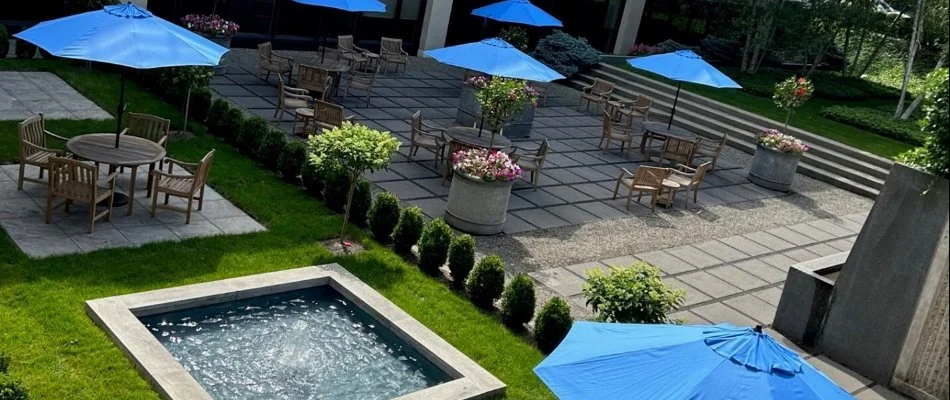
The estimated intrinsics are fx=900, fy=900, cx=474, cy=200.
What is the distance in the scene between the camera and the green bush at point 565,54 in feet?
82.4

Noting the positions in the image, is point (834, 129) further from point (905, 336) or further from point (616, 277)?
point (616, 277)

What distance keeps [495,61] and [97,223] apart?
732 centimetres

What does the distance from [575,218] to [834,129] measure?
12.1 meters

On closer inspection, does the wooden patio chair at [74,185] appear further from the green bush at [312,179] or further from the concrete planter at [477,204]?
the concrete planter at [477,204]

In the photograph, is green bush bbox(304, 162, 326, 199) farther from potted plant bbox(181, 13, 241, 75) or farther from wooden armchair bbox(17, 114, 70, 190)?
potted plant bbox(181, 13, 241, 75)

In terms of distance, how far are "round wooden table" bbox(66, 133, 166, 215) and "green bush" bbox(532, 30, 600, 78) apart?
15145 millimetres

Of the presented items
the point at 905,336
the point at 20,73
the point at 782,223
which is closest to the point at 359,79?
the point at 20,73

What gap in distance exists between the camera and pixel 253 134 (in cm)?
1387

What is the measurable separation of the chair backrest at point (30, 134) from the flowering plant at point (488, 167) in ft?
17.8

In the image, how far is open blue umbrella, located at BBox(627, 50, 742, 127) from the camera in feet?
58.6

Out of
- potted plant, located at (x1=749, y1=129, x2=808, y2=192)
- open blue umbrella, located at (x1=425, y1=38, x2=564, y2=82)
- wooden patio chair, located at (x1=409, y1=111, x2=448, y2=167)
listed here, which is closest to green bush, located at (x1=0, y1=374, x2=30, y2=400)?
wooden patio chair, located at (x1=409, y1=111, x2=448, y2=167)

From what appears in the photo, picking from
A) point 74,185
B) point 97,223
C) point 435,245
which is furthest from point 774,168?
point 74,185

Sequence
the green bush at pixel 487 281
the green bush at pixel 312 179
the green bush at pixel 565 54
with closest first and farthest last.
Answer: the green bush at pixel 487 281
the green bush at pixel 312 179
the green bush at pixel 565 54

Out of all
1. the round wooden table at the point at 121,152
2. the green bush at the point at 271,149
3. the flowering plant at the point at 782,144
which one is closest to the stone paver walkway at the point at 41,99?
the green bush at the point at 271,149
